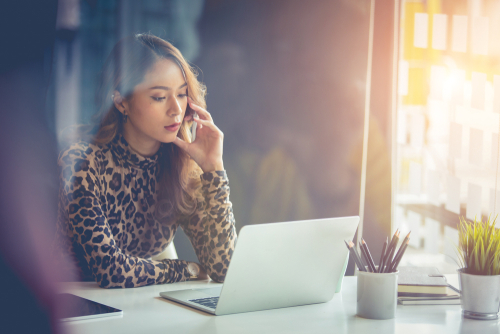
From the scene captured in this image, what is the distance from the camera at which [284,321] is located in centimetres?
81

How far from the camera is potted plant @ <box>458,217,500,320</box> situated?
87cm

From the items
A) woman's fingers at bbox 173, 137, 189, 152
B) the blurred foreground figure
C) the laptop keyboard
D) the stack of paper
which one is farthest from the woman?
the blurred foreground figure

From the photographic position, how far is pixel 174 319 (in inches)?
32.3

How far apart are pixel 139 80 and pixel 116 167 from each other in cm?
30

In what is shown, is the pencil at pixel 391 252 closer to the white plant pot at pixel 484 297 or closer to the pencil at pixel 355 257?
the pencil at pixel 355 257

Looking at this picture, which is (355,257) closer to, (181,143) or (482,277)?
(482,277)

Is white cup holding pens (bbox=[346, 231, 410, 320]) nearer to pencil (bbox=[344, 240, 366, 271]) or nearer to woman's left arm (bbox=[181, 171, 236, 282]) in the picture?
pencil (bbox=[344, 240, 366, 271])

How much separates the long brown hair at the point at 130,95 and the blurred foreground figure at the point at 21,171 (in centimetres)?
91

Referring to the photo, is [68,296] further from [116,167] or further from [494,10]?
[494,10]

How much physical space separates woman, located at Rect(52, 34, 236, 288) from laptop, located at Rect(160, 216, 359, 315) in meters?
0.45

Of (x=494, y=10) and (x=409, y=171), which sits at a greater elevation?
(x=494, y=10)

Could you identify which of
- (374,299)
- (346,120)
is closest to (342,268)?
(374,299)

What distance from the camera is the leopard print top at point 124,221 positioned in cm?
118

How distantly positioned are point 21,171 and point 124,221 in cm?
99
